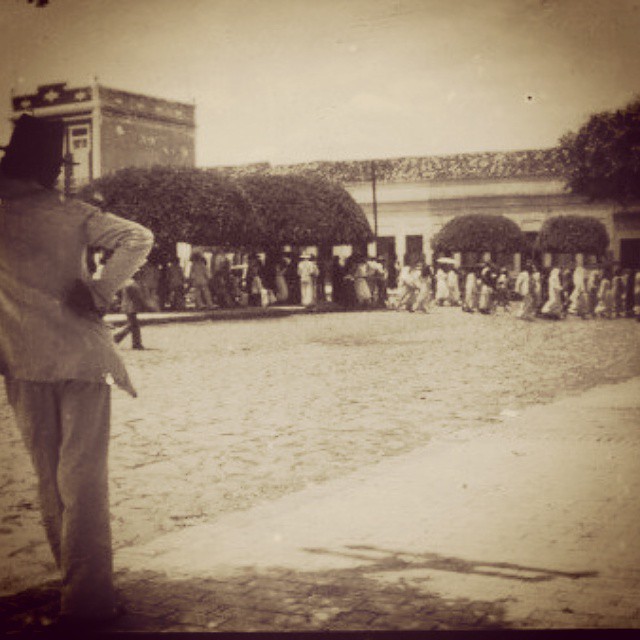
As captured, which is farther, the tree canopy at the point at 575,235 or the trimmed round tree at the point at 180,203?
the trimmed round tree at the point at 180,203

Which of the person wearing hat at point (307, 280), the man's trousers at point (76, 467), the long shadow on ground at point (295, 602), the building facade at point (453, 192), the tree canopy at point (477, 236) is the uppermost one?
the building facade at point (453, 192)

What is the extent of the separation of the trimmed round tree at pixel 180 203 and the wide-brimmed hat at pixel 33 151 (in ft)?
60.4

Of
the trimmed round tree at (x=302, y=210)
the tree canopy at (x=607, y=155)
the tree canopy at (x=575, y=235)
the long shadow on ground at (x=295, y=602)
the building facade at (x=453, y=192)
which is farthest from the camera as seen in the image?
the trimmed round tree at (x=302, y=210)

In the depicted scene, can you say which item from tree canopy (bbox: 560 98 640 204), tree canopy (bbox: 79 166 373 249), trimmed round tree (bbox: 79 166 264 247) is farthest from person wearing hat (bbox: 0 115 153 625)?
trimmed round tree (bbox: 79 166 264 247)

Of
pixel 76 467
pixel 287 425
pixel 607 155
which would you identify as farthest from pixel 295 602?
pixel 607 155

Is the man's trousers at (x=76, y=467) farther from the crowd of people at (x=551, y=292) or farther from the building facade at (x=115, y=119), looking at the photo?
the crowd of people at (x=551, y=292)

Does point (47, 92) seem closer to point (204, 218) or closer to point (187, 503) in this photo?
point (187, 503)

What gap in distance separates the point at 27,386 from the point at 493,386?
7.27 m

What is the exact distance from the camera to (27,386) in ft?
10.0

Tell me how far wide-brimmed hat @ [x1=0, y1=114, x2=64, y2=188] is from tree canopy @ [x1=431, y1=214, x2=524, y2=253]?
1188 inches

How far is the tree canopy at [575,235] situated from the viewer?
59.3 ft

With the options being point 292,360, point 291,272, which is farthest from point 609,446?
point 291,272

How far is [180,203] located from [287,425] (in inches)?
658

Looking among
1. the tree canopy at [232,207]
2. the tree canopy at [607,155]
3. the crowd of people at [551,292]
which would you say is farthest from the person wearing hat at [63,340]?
the crowd of people at [551,292]
